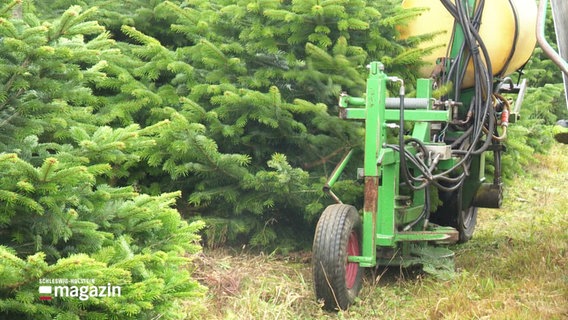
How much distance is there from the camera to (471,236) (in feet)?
18.5

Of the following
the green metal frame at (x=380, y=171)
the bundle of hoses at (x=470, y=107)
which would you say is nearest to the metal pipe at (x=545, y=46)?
the green metal frame at (x=380, y=171)

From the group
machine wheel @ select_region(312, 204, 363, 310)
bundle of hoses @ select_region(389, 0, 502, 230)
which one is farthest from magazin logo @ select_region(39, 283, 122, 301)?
bundle of hoses @ select_region(389, 0, 502, 230)

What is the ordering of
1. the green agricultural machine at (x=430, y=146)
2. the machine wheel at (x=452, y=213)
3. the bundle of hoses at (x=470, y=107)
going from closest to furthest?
the green agricultural machine at (x=430, y=146)
the bundle of hoses at (x=470, y=107)
the machine wheel at (x=452, y=213)

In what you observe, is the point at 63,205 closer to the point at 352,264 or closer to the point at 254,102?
the point at 352,264

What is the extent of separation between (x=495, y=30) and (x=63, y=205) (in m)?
3.23

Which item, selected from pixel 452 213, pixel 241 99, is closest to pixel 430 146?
pixel 452 213

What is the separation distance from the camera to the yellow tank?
4.93m

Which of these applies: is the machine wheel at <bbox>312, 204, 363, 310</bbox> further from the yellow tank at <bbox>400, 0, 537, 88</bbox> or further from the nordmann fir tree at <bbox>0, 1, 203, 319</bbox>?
the yellow tank at <bbox>400, 0, 537, 88</bbox>

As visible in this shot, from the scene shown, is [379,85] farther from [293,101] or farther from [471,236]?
[471,236]

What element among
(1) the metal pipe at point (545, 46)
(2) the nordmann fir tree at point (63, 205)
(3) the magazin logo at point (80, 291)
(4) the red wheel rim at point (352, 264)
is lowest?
(4) the red wheel rim at point (352, 264)

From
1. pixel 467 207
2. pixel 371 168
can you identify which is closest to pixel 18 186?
pixel 371 168

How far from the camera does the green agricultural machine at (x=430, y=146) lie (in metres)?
4.04

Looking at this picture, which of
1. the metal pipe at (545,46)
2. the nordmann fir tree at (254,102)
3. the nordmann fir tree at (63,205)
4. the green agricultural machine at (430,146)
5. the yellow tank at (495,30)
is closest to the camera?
the nordmann fir tree at (63,205)

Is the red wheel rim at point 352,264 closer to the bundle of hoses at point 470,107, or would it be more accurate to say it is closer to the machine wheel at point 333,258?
the machine wheel at point 333,258
